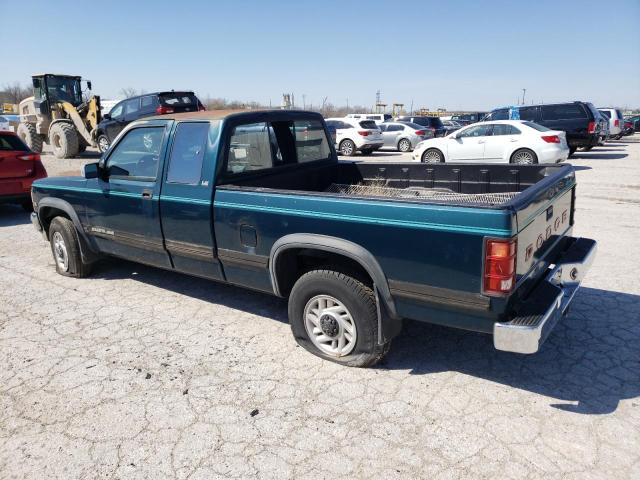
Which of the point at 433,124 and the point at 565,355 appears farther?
the point at 433,124

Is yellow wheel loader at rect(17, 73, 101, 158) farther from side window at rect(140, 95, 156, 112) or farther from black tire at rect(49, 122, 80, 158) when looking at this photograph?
side window at rect(140, 95, 156, 112)

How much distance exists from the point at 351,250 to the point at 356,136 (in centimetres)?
1601

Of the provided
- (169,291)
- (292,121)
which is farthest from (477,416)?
(169,291)

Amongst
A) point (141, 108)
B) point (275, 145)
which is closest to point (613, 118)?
point (141, 108)

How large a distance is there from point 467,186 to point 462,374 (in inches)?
77.9

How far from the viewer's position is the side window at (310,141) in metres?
4.74

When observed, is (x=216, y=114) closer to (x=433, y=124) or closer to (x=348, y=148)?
(x=348, y=148)

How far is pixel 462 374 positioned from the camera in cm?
337

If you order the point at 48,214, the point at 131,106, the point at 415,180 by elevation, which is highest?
the point at 131,106

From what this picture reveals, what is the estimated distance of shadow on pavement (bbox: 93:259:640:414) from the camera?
3.12 m

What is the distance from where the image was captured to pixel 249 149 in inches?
165

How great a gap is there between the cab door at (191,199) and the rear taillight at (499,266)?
2166 millimetres

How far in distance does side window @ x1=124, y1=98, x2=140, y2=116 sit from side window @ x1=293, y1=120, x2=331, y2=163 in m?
12.6

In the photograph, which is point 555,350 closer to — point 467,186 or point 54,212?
point 467,186
